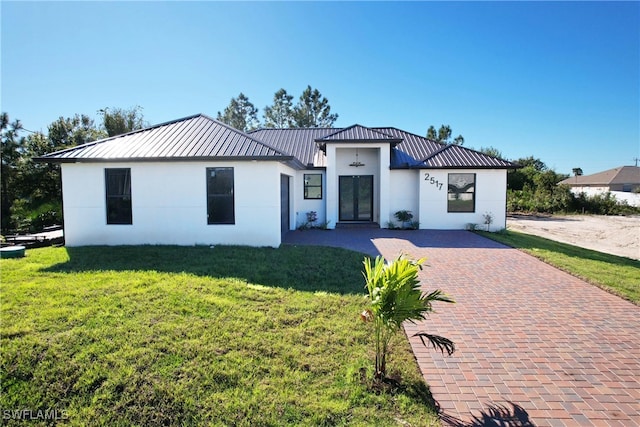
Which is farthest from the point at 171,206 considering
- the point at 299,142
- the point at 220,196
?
the point at 299,142

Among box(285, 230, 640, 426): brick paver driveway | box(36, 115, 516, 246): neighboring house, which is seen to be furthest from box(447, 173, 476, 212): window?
box(36, 115, 516, 246): neighboring house

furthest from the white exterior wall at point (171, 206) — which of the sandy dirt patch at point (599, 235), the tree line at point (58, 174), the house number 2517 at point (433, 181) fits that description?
the sandy dirt patch at point (599, 235)

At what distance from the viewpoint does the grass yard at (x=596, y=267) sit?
278 inches

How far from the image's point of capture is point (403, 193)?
16.1 meters

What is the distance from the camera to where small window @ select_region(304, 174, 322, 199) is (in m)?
16.5

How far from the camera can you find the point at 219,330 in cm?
466

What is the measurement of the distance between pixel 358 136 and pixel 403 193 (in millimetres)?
3446

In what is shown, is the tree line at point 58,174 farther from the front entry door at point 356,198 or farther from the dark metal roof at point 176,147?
the front entry door at point 356,198

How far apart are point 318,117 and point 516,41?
113 ft

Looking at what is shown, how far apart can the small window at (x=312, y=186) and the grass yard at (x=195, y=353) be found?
31.9 ft

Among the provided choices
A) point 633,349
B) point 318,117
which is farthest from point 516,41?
point 318,117

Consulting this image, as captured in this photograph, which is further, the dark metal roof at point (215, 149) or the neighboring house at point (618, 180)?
the neighboring house at point (618, 180)

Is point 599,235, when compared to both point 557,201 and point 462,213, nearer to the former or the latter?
point 462,213

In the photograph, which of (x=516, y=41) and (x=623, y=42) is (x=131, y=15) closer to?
(x=516, y=41)
